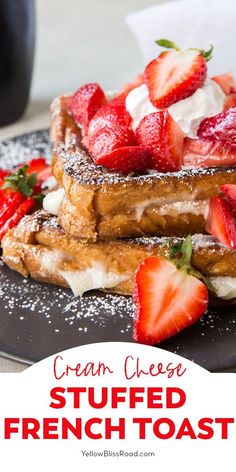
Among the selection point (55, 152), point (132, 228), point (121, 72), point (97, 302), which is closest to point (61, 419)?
point (97, 302)

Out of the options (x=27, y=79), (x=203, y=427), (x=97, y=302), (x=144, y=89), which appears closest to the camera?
(x=203, y=427)

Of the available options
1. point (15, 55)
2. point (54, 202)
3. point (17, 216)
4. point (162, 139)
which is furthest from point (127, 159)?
point (15, 55)

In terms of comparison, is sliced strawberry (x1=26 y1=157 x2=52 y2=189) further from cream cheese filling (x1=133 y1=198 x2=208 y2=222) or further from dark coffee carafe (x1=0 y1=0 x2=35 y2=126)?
dark coffee carafe (x1=0 y1=0 x2=35 y2=126)

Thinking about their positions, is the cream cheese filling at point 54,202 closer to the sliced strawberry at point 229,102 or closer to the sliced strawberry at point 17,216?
the sliced strawberry at point 17,216

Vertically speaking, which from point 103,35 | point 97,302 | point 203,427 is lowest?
point 203,427

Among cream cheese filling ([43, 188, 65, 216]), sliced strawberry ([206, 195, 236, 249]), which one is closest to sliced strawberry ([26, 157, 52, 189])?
cream cheese filling ([43, 188, 65, 216])

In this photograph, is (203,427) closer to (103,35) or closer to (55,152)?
(55,152)

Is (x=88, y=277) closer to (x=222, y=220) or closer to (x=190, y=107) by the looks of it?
(x=222, y=220)
